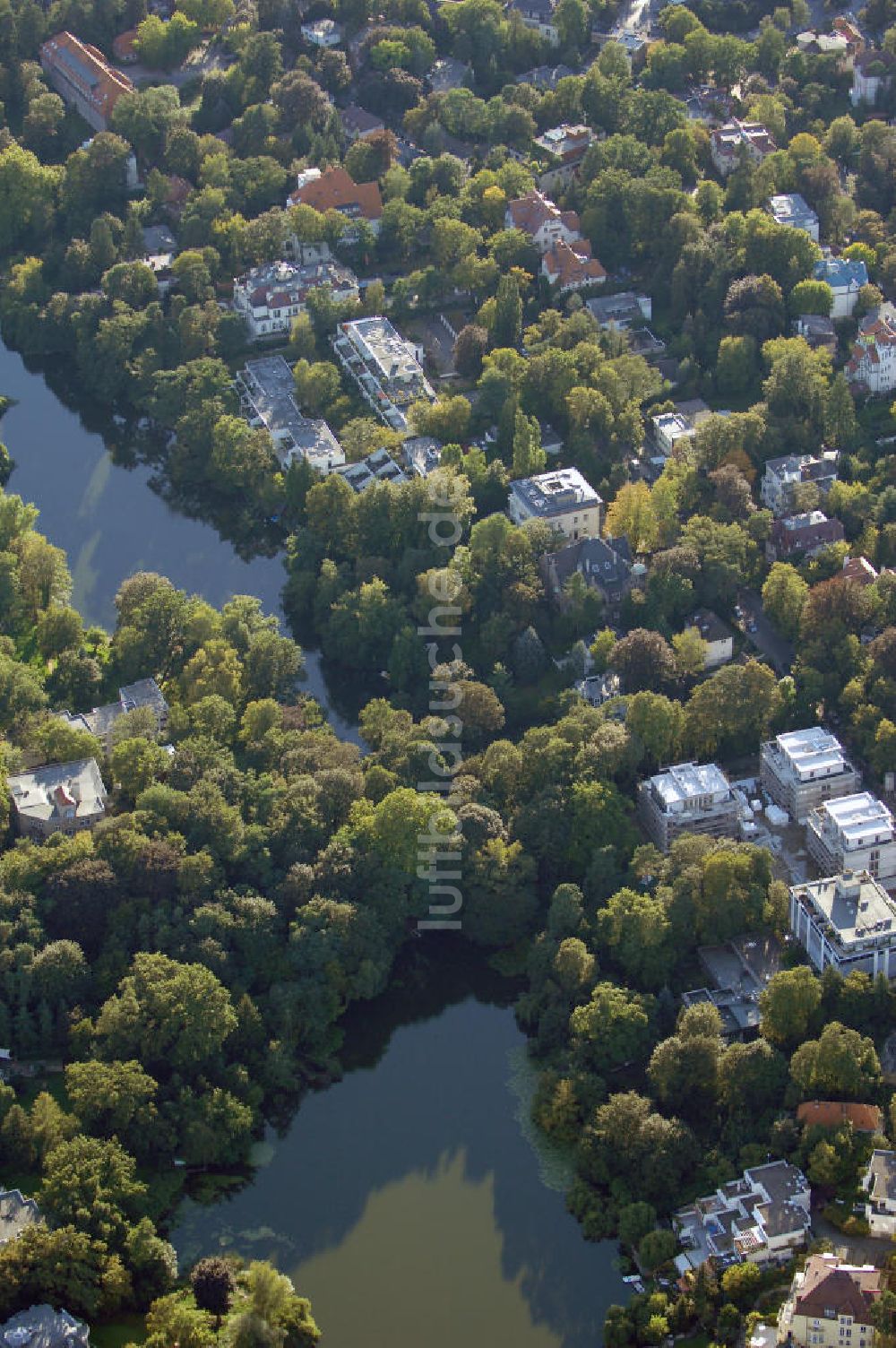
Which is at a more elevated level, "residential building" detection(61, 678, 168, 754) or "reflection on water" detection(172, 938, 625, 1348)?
"residential building" detection(61, 678, 168, 754)

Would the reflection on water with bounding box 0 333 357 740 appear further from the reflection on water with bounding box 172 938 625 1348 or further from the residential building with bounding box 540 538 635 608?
the reflection on water with bounding box 172 938 625 1348

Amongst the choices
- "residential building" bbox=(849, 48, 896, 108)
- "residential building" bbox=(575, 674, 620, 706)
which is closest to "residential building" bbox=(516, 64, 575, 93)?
"residential building" bbox=(849, 48, 896, 108)

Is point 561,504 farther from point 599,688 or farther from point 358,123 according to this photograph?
point 358,123

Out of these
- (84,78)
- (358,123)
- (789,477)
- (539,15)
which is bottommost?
(789,477)

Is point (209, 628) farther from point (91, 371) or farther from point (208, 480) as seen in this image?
point (91, 371)

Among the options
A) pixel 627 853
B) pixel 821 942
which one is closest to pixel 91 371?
pixel 627 853

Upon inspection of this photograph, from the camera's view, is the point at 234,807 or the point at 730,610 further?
the point at 730,610

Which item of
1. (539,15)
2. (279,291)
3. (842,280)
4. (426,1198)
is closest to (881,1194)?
(426,1198)
